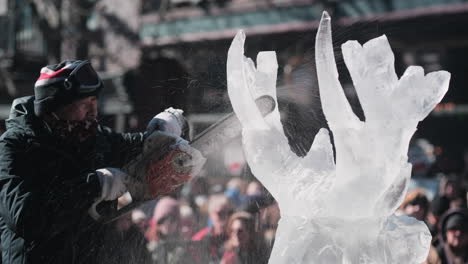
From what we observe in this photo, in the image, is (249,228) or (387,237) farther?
(249,228)

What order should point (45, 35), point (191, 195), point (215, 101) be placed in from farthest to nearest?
point (45, 35), point (191, 195), point (215, 101)

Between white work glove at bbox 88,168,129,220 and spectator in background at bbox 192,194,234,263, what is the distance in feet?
5.10

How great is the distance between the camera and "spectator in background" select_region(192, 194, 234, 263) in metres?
4.24

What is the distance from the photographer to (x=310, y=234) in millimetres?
2047

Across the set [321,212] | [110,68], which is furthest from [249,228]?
[110,68]

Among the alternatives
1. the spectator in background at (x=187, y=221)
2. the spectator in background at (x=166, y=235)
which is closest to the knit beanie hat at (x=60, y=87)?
the spectator in background at (x=166, y=235)

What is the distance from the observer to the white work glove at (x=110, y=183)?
253cm

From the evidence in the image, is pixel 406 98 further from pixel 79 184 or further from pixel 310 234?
pixel 79 184

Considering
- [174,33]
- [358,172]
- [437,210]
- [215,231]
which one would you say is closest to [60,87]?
[358,172]

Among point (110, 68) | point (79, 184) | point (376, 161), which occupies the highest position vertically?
point (376, 161)

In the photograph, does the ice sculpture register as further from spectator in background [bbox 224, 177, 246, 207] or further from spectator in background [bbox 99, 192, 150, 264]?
spectator in background [bbox 224, 177, 246, 207]

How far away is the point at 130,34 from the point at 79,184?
12302 millimetres

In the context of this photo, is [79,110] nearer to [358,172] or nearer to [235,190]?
[358,172]

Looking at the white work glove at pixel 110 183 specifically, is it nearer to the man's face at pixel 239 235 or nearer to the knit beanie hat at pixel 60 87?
the knit beanie hat at pixel 60 87
